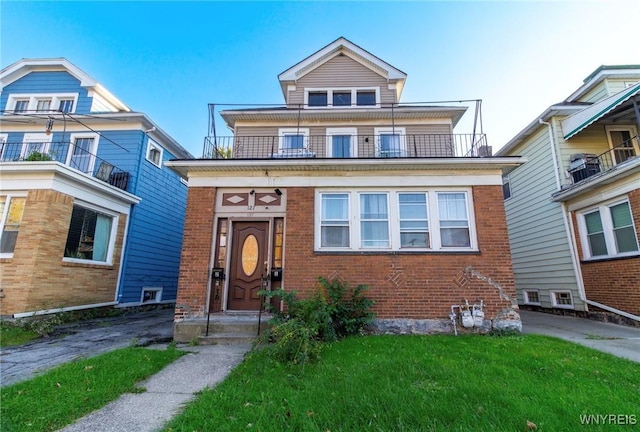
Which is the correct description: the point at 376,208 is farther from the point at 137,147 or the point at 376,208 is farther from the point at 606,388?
the point at 137,147

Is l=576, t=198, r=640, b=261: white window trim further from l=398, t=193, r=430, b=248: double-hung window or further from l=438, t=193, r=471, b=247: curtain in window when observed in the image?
l=398, t=193, r=430, b=248: double-hung window

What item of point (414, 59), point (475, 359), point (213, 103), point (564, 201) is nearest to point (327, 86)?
point (414, 59)

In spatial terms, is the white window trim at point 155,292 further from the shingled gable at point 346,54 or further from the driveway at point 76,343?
the shingled gable at point 346,54

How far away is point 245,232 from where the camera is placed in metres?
7.30

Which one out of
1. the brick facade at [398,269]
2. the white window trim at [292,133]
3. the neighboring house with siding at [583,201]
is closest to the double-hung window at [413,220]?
the brick facade at [398,269]

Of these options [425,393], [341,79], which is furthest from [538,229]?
[425,393]

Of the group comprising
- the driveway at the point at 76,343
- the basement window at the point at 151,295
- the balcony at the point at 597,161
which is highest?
the balcony at the point at 597,161

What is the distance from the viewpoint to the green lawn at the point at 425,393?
2662 mm

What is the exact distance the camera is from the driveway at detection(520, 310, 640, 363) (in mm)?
5234

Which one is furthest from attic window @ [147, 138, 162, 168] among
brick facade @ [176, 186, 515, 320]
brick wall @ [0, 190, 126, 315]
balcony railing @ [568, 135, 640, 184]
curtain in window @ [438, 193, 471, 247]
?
balcony railing @ [568, 135, 640, 184]

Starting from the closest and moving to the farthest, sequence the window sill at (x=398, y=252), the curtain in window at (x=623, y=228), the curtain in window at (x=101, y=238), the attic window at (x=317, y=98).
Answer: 1. the window sill at (x=398, y=252)
2. the curtain in window at (x=623, y=228)
3. the curtain in window at (x=101, y=238)
4. the attic window at (x=317, y=98)

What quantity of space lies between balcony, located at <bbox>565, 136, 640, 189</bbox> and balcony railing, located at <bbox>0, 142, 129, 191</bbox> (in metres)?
15.8

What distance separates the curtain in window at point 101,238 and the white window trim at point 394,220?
25.3 ft

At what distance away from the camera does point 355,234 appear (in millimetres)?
7047
